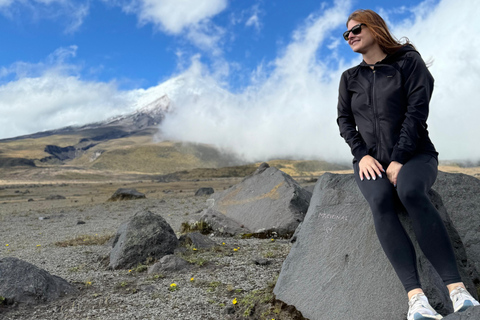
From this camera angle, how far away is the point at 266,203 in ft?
35.0

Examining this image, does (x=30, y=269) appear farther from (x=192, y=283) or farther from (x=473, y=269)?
(x=473, y=269)

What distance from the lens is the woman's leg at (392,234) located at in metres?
3.20

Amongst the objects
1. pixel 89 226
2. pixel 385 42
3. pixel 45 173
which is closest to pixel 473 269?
pixel 385 42

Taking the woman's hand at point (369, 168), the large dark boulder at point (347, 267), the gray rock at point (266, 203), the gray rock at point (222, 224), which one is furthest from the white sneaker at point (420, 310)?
the gray rock at point (222, 224)

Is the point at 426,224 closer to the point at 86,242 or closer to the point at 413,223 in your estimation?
the point at 413,223

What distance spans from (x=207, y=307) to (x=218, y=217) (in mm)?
5938

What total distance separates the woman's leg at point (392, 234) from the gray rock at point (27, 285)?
4589 millimetres

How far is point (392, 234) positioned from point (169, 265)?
13.9ft

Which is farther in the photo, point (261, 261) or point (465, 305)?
point (261, 261)

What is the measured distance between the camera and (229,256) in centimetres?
729

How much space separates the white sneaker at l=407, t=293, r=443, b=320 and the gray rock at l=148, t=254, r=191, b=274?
4210 mm

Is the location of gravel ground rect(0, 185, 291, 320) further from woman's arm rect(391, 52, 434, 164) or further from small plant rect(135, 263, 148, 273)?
woman's arm rect(391, 52, 434, 164)

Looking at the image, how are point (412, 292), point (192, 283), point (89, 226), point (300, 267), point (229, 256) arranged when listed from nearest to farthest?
1. point (412, 292)
2. point (300, 267)
3. point (192, 283)
4. point (229, 256)
5. point (89, 226)

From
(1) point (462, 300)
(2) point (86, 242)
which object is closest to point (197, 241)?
(2) point (86, 242)
